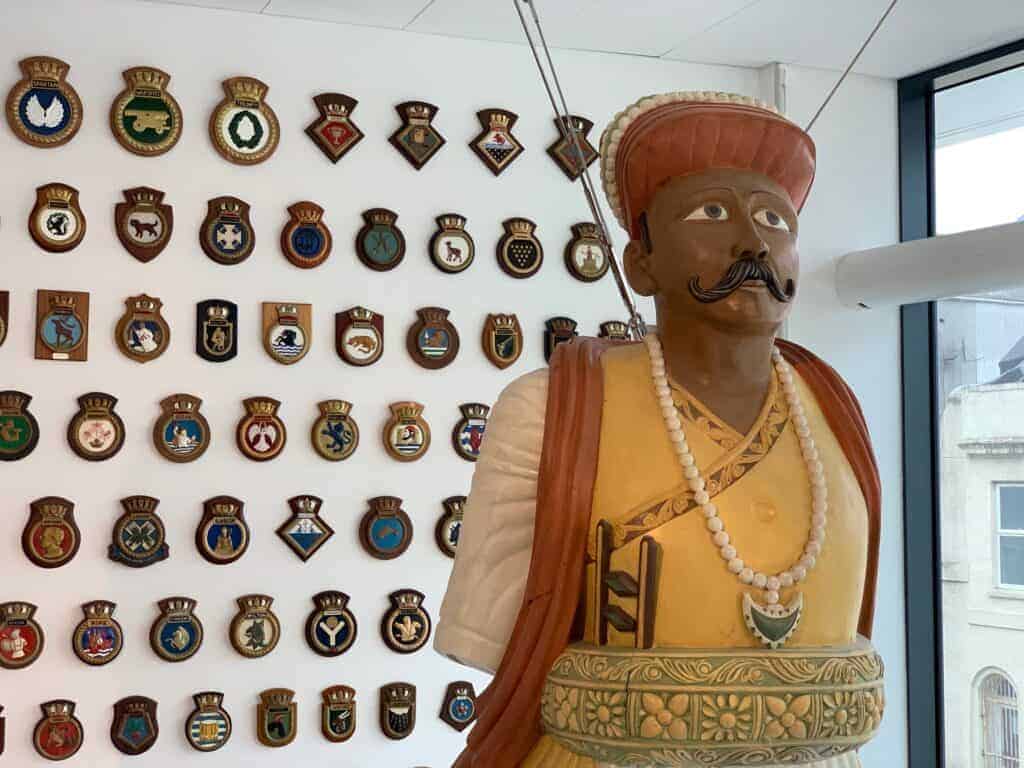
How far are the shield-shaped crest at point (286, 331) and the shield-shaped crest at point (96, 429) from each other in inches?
13.9

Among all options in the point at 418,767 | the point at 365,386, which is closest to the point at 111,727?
the point at 418,767

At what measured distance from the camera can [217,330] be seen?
3113 mm

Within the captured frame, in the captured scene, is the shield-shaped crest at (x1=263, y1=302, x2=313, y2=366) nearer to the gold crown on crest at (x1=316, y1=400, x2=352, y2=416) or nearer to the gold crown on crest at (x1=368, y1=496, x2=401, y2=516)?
the gold crown on crest at (x1=316, y1=400, x2=352, y2=416)

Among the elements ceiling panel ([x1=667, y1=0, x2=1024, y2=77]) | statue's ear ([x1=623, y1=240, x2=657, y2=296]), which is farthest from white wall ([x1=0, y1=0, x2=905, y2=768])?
statue's ear ([x1=623, y1=240, x2=657, y2=296])

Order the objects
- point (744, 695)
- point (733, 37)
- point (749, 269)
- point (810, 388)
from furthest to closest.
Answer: point (733, 37) < point (810, 388) < point (749, 269) < point (744, 695)

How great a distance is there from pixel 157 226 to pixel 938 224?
204 centimetres

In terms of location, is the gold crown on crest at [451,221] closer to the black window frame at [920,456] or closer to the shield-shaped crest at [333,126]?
the shield-shaped crest at [333,126]

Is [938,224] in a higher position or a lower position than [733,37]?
lower

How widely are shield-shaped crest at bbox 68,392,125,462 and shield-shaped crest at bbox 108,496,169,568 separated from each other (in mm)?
115

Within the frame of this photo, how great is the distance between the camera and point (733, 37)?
3.49 meters

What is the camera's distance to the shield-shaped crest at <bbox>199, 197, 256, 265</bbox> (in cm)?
311

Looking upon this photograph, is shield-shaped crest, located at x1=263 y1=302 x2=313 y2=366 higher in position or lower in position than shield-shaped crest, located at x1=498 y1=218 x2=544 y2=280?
lower

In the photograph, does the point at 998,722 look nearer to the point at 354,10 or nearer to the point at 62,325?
the point at 354,10

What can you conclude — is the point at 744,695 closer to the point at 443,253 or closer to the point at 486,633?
the point at 486,633
